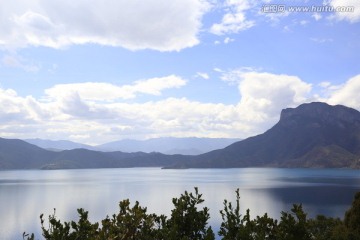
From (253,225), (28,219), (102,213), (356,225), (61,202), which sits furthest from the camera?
(61,202)

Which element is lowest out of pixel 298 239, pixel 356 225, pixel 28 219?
pixel 28 219

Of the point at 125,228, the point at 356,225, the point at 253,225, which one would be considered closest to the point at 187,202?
the point at 253,225

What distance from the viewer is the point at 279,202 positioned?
519 ft

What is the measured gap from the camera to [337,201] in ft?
510

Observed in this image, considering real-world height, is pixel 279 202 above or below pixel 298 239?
below

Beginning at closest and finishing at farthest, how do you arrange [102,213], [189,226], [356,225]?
1. [189,226]
2. [356,225]
3. [102,213]

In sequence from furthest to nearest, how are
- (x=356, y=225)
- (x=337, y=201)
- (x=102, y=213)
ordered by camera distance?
(x=337, y=201)
(x=102, y=213)
(x=356, y=225)

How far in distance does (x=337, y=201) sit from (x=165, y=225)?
155258 mm

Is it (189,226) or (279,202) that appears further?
(279,202)

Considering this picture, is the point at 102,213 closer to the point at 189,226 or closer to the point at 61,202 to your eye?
the point at 61,202

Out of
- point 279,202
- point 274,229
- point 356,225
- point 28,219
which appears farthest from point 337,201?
point 274,229

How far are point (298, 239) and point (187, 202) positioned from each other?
7.03 m

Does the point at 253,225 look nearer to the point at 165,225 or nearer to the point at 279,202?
the point at 165,225

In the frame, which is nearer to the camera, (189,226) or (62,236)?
(62,236)
